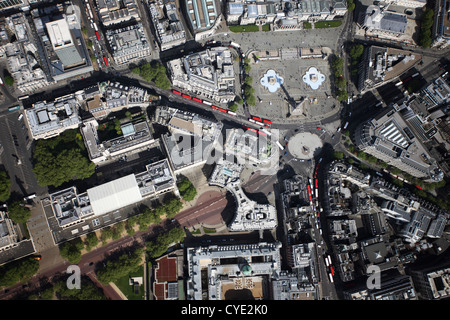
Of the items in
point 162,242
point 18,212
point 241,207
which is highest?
point 18,212

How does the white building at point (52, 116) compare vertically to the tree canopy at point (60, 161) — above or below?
above

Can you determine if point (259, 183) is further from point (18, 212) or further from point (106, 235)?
point (18, 212)

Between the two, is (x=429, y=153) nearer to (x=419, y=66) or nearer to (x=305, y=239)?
(x=419, y=66)

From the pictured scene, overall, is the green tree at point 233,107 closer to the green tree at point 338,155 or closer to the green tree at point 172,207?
the green tree at point 172,207

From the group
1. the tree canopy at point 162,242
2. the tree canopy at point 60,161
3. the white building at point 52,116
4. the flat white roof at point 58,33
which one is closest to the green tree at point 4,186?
the tree canopy at point 60,161

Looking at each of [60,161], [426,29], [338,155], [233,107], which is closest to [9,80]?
[60,161]
